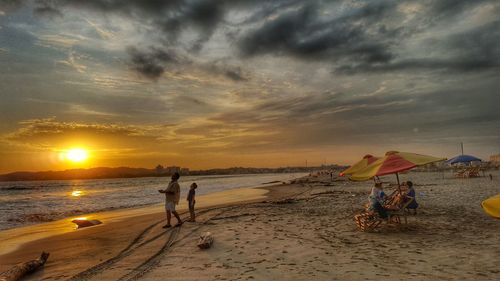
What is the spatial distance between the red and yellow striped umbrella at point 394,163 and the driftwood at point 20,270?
9.70 m

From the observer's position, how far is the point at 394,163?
10.6m

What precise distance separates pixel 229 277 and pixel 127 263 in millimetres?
3223

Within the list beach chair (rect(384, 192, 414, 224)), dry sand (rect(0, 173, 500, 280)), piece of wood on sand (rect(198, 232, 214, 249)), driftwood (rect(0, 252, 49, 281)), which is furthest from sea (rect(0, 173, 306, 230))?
beach chair (rect(384, 192, 414, 224))

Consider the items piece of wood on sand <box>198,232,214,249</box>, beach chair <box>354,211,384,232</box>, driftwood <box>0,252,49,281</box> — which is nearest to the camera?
driftwood <box>0,252,49,281</box>

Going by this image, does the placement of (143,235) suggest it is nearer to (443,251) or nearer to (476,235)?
(443,251)

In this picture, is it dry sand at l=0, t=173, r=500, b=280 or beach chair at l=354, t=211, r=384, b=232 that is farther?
beach chair at l=354, t=211, r=384, b=232

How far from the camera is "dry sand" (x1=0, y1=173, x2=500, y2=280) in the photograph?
7.02 metres

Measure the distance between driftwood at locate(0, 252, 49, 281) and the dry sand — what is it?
22 centimetres

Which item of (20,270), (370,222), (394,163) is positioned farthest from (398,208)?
(20,270)

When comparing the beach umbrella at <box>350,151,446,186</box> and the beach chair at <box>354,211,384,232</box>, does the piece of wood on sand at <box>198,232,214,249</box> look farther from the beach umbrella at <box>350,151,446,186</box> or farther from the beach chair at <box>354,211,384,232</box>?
the beach umbrella at <box>350,151,446,186</box>

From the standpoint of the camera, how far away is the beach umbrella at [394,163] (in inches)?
403

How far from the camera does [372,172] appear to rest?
1070 centimetres

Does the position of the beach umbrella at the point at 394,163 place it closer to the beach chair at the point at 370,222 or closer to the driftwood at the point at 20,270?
the beach chair at the point at 370,222

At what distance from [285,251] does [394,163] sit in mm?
4645
